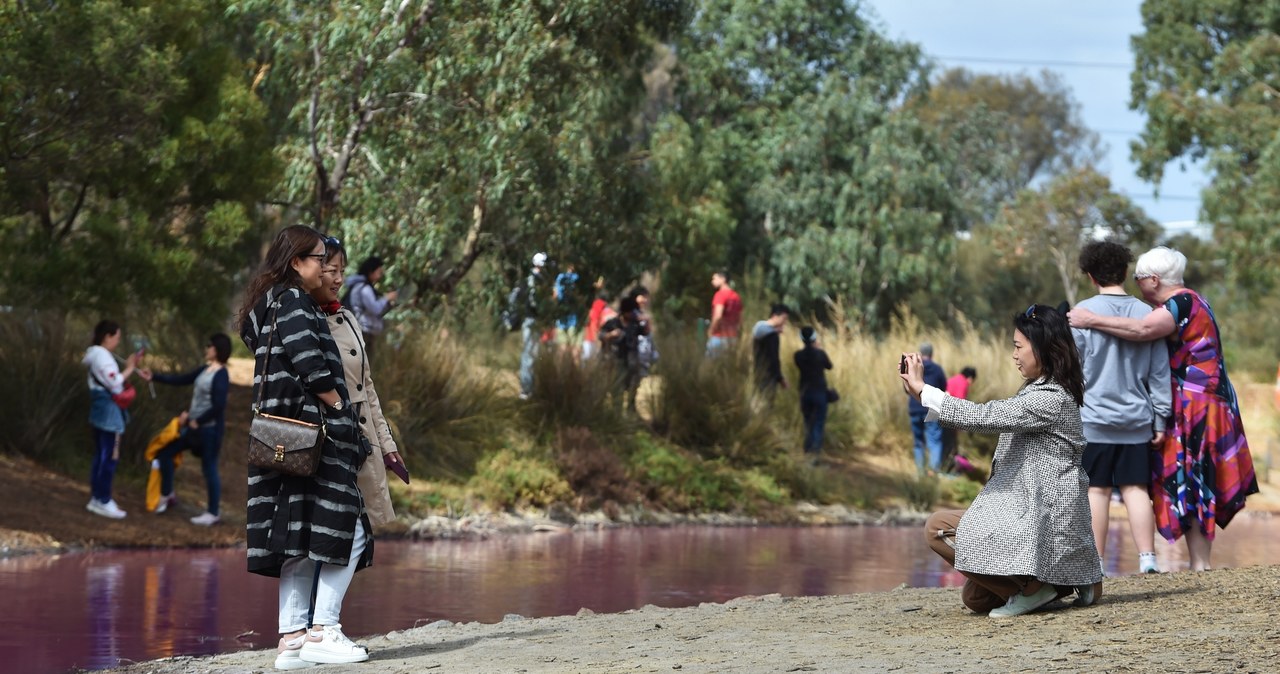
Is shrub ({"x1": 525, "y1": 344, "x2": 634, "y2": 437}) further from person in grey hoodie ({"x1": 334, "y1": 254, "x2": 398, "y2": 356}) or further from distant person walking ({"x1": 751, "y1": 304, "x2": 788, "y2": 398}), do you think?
person in grey hoodie ({"x1": 334, "y1": 254, "x2": 398, "y2": 356})

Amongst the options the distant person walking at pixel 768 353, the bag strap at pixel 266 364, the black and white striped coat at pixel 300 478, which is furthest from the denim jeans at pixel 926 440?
the bag strap at pixel 266 364

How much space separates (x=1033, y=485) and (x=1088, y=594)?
66 cm

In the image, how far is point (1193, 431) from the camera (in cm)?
894

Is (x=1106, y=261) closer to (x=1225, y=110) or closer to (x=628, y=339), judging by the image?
(x=628, y=339)

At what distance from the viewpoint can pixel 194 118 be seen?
1523 centimetres

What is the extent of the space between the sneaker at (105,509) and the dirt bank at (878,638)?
571 centimetres

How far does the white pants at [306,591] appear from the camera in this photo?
684 cm

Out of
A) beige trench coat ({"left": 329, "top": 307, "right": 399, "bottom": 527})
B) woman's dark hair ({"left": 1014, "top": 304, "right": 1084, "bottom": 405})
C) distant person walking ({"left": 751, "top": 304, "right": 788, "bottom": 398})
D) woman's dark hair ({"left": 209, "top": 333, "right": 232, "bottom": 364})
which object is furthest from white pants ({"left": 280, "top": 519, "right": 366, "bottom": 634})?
distant person walking ({"left": 751, "top": 304, "right": 788, "bottom": 398})

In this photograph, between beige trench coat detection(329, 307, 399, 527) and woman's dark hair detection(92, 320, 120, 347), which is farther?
woman's dark hair detection(92, 320, 120, 347)

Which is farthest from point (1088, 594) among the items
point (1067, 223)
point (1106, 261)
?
point (1067, 223)

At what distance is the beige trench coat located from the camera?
7020 mm

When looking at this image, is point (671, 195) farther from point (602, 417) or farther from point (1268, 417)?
point (602, 417)

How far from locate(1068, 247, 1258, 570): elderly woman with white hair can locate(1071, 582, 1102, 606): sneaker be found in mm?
1521

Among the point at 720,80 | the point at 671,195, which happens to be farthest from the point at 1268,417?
the point at 720,80
